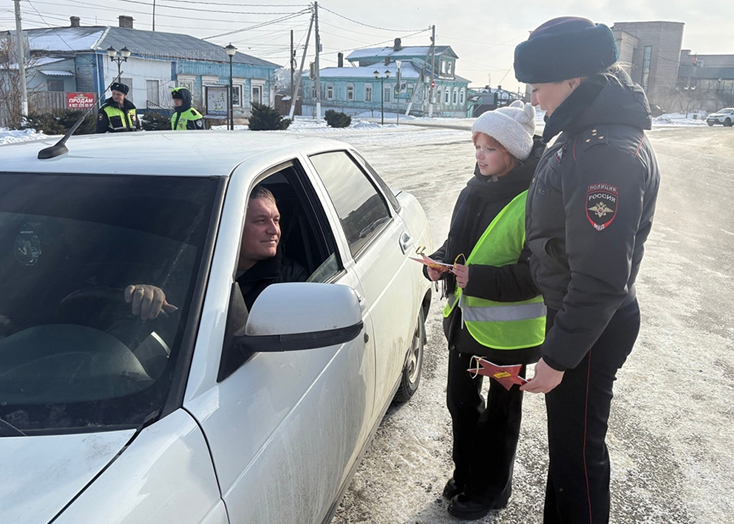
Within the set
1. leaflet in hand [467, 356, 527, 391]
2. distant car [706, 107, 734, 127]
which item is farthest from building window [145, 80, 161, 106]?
distant car [706, 107, 734, 127]

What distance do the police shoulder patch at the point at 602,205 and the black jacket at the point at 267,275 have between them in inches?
46.3

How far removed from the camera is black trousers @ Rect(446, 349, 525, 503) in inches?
107

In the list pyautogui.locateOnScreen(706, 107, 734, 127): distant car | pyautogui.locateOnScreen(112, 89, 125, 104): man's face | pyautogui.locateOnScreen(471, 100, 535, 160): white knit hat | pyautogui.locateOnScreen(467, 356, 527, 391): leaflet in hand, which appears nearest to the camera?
pyautogui.locateOnScreen(467, 356, 527, 391): leaflet in hand

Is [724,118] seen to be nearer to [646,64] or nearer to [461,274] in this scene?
[646,64]

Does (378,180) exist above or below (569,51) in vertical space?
below

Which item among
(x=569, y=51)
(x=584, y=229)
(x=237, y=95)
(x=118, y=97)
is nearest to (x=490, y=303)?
(x=584, y=229)

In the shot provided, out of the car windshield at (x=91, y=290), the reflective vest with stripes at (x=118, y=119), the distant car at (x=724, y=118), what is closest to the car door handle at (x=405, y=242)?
the car windshield at (x=91, y=290)

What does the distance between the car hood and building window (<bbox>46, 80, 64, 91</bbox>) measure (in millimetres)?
40250

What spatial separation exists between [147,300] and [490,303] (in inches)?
53.4

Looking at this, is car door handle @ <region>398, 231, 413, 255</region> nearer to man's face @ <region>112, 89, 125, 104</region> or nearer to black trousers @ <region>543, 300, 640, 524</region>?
black trousers @ <region>543, 300, 640, 524</region>

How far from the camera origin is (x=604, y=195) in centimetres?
179

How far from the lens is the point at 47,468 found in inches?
49.6

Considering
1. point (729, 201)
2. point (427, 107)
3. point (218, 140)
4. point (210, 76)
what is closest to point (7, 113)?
point (210, 76)

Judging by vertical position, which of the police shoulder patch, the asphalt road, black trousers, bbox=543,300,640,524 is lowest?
the asphalt road
